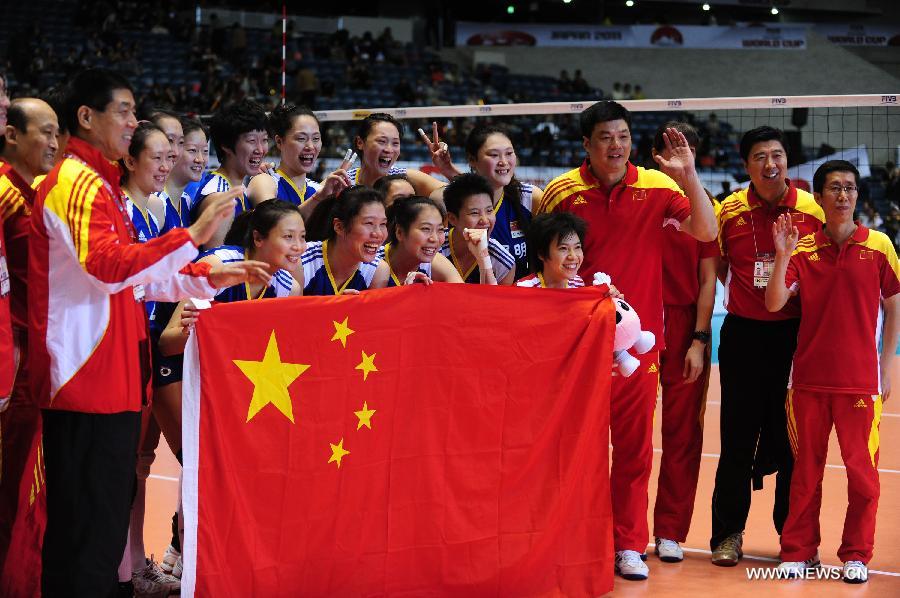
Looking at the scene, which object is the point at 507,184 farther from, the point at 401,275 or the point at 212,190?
the point at 212,190

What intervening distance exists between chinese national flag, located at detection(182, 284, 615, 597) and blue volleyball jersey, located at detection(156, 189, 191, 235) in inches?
56.0

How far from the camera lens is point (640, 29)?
105 ft

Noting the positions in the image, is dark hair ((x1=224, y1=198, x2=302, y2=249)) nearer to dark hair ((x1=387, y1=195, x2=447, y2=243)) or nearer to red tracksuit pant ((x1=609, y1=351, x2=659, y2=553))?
dark hair ((x1=387, y1=195, x2=447, y2=243))

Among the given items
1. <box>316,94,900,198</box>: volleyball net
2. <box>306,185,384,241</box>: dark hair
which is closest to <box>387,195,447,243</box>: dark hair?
<box>306,185,384,241</box>: dark hair

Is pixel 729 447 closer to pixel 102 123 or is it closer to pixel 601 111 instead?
pixel 601 111

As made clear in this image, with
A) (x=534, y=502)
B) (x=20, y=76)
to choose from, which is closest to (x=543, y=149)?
(x=20, y=76)

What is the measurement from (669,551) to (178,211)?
3364mm

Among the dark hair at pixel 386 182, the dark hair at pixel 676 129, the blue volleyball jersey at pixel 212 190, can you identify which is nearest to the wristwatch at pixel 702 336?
the dark hair at pixel 676 129

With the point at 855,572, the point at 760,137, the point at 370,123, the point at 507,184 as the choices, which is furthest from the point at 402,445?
the point at 760,137

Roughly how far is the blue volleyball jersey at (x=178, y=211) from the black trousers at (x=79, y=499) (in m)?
1.92

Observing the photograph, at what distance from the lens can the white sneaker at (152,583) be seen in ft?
16.6

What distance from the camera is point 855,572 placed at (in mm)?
5449

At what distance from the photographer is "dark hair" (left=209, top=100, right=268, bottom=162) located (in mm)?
5973

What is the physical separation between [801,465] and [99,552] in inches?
142
